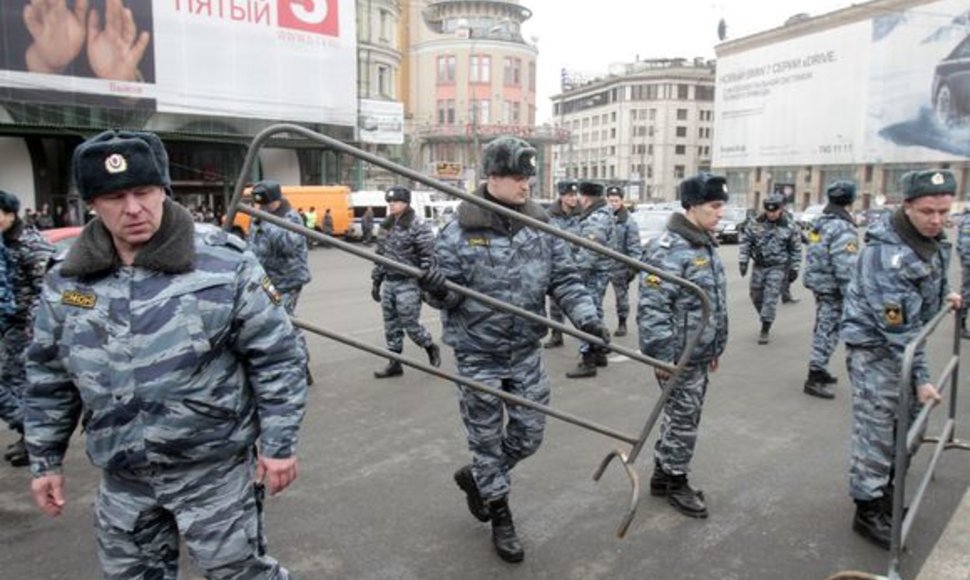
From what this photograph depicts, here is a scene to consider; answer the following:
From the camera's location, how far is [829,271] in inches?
252

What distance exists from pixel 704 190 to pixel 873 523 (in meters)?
1.83

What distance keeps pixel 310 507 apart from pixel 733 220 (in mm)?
24055

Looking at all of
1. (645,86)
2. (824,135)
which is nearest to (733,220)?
(824,135)

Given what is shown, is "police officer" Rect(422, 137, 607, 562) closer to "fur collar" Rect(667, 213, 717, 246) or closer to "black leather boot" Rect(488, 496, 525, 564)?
"black leather boot" Rect(488, 496, 525, 564)

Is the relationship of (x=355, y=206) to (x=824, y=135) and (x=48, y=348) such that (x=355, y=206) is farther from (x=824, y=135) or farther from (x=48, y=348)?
(x=824, y=135)

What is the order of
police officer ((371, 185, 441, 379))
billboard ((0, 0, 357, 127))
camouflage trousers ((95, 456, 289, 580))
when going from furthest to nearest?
billboard ((0, 0, 357, 127)), police officer ((371, 185, 441, 379)), camouflage trousers ((95, 456, 289, 580))

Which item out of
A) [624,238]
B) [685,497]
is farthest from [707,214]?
[624,238]

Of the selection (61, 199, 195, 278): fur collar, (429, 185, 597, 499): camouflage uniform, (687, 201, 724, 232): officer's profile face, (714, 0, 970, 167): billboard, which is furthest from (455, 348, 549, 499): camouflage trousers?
(714, 0, 970, 167): billboard

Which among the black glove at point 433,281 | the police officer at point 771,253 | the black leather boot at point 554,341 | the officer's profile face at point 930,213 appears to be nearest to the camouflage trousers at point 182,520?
the black glove at point 433,281

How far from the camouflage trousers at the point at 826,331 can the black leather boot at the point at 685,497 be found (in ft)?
9.07

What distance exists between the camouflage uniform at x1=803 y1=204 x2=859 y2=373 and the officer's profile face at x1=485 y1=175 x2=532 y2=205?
13.0 feet

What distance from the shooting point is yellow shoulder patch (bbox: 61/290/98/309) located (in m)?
2.18

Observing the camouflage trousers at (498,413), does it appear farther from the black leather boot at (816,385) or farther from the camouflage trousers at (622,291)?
the camouflage trousers at (622,291)

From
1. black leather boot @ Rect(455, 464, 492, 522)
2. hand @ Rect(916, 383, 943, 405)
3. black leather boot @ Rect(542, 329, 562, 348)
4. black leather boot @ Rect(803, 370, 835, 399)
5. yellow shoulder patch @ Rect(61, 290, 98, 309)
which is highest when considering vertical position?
yellow shoulder patch @ Rect(61, 290, 98, 309)
